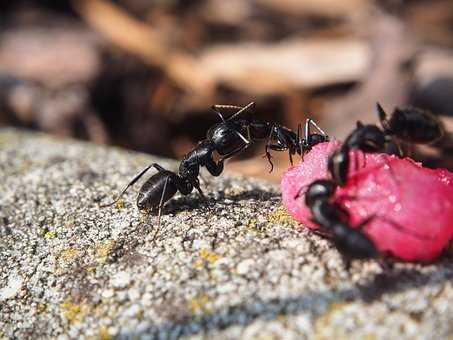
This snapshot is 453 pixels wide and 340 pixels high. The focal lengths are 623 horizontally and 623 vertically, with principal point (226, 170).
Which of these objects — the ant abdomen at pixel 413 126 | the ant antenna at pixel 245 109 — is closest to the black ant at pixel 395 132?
the ant abdomen at pixel 413 126

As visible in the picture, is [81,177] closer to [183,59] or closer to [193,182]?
[193,182]

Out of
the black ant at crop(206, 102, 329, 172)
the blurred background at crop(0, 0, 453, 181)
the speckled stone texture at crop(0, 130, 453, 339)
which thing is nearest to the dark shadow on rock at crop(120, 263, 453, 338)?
the speckled stone texture at crop(0, 130, 453, 339)

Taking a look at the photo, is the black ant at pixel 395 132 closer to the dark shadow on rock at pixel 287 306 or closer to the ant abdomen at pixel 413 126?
the ant abdomen at pixel 413 126

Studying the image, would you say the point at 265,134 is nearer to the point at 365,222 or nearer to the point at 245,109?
the point at 245,109

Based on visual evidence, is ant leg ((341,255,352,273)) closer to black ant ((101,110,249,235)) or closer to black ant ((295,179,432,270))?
black ant ((295,179,432,270))

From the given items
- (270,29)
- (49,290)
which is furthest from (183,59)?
(49,290)

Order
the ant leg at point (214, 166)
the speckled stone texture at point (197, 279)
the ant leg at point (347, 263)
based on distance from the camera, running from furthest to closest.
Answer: the ant leg at point (214, 166)
the ant leg at point (347, 263)
the speckled stone texture at point (197, 279)
